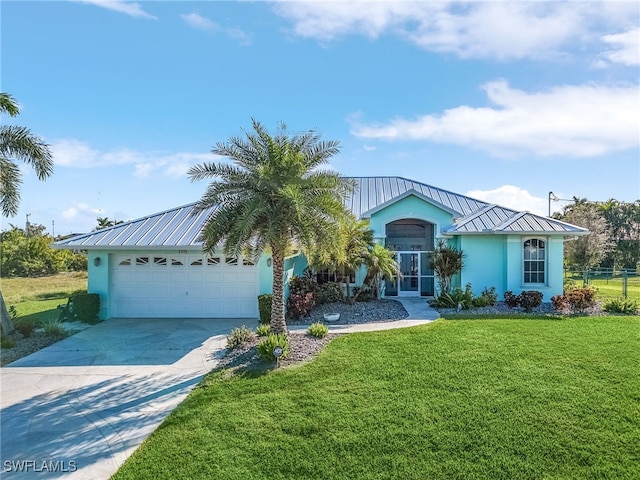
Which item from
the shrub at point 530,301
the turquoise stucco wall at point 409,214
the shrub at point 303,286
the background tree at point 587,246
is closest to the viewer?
the shrub at point 530,301

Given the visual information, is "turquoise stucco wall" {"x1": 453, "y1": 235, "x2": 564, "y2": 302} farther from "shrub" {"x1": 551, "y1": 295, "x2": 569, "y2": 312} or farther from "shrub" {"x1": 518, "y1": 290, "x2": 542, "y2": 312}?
"shrub" {"x1": 551, "y1": 295, "x2": 569, "y2": 312}

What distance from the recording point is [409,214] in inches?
762

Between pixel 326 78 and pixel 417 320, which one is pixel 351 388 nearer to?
pixel 417 320

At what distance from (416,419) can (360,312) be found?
893 cm

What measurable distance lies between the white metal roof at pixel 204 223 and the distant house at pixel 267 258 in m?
0.04

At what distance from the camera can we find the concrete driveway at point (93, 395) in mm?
6052

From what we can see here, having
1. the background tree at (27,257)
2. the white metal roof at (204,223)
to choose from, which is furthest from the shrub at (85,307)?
the background tree at (27,257)

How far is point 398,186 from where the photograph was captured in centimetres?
2438

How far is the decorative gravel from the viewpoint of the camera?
14605 millimetres

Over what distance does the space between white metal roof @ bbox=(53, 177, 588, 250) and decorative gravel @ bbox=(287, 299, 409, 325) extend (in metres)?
4.66

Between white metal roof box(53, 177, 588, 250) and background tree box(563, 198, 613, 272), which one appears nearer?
white metal roof box(53, 177, 588, 250)

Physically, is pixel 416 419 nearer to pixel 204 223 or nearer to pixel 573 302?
pixel 573 302

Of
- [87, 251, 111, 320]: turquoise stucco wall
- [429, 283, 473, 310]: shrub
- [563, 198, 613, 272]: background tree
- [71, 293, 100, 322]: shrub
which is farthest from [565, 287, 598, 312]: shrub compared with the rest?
[71, 293, 100, 322]: shrub

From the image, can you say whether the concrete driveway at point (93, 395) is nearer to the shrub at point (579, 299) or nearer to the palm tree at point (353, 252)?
the palm tree at point (353, 252)
